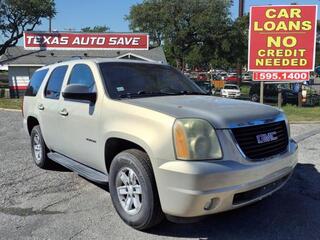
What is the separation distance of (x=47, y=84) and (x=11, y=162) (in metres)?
1.81

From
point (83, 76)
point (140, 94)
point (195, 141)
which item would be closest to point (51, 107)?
point (83, 76)

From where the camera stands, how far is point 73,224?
458 cm

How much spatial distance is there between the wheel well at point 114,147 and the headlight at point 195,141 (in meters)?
0.78

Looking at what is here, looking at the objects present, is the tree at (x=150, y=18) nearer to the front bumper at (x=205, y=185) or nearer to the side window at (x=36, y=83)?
the side window at (x=36, y=83)

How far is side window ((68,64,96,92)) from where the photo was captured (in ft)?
17.2

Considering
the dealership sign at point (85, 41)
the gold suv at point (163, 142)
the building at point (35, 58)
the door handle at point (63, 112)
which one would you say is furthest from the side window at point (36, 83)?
the dealership sign at point (85, 41)

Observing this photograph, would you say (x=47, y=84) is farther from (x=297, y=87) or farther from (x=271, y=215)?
(x=297, y=87)

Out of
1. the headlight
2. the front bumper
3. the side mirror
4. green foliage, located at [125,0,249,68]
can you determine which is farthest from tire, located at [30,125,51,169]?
green foliage, located at [125,0,249,68]

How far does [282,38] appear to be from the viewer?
602 inches

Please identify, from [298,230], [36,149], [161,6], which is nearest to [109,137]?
[298,230]

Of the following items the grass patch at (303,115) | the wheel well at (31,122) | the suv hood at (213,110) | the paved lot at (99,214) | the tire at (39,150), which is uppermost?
the suv hood at (213,110)

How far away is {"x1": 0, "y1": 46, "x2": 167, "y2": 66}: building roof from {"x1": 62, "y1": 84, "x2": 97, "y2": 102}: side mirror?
98.2ft

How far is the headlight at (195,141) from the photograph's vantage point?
3.81m

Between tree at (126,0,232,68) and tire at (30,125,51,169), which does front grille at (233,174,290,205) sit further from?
tree at (126,0,232,68)
